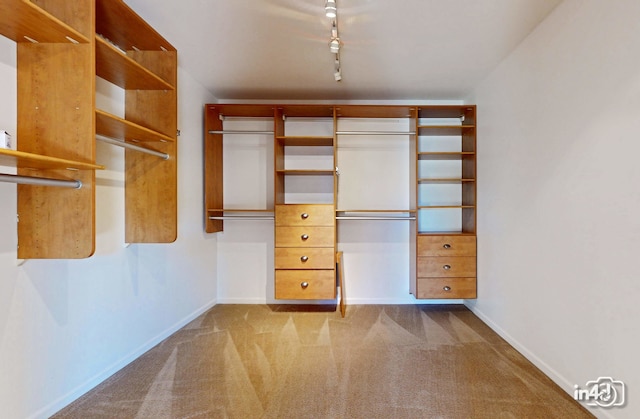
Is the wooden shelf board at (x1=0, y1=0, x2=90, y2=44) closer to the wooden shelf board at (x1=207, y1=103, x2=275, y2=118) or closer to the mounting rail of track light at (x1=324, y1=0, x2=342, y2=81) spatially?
the mounting rail of track light at (x1=324, y1=0, x2=342, y2=81)

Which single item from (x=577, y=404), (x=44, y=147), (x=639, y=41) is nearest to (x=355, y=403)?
(x=577, y=404)

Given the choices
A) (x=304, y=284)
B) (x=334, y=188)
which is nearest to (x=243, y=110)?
(x=334, y=188)

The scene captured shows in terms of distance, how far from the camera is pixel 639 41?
4.60 ft

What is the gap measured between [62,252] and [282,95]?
257 cm

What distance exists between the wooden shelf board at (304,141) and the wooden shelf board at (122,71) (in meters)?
1.29

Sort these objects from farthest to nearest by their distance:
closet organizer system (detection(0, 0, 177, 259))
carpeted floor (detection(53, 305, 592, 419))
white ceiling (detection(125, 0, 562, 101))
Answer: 1. white ceiling (detection(125, 0, 562, 101))
2. carpeted floor (detection(53, 305, 592, 419))
3. closet organizer system (detection(0, 0, 177, 259))

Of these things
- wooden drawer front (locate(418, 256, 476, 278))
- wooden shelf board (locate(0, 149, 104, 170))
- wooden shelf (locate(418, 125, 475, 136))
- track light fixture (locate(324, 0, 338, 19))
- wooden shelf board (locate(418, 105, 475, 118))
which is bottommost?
wooden drawer front (locate(418, 256, 476, 278))

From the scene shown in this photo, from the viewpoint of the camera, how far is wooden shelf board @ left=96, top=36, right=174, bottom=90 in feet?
5.27

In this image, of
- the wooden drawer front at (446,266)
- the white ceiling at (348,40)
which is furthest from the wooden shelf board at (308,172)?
the wooden drawer front at (446,266)

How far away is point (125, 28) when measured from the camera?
1845 millimetres

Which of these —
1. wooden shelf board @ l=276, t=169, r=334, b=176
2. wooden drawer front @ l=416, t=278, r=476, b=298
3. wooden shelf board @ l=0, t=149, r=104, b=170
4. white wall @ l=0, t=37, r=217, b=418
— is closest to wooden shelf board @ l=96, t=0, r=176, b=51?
white wall @ l=0, t=37, r=217, b=418

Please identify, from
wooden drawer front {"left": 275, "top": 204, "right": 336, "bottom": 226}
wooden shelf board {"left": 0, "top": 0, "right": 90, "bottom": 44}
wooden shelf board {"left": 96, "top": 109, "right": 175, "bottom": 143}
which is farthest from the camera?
wooden drawer front {"left": 275, "top": 204, "right": 336, "bottom": 226}

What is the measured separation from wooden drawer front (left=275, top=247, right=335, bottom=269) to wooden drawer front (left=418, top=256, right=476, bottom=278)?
0.95 meters

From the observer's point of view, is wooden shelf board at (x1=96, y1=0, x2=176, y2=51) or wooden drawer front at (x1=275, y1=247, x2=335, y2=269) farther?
wooden drawer front at (x1=275, y1=247, x2=335, y2=269)
